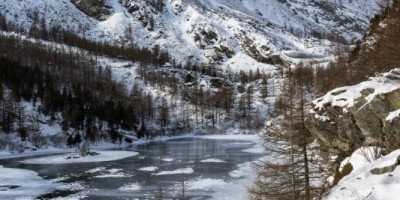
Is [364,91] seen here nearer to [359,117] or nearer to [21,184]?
[359,117]

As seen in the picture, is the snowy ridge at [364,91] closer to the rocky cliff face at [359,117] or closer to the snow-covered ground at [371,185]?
the rocky cliff face at [359,117]

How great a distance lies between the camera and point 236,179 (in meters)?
55.0

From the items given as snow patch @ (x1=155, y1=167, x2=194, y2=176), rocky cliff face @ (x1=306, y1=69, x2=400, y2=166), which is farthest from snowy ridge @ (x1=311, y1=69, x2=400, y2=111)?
snow patch @ (x1=155, y1=167, x2=194, y2=176)

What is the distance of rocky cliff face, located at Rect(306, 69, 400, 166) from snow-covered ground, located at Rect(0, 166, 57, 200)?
36639mm

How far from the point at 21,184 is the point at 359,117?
48.9 m

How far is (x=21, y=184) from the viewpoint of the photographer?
56094 millimetres

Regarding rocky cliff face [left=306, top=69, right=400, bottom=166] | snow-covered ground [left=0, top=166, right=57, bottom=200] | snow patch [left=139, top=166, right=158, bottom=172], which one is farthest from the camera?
snow patch [left=139, top=166, right=158, bottom=172]

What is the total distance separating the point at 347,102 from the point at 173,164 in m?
56.8

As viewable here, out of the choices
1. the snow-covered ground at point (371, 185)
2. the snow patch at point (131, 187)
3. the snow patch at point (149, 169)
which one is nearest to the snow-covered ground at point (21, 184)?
the snow patch at point (131, 187)

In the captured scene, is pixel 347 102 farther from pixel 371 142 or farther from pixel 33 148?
pixel 33 148

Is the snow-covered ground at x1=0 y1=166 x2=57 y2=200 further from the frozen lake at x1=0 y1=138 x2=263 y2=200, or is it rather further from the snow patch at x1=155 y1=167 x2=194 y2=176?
the snow patch at x1=155 y1=167 x2=194 y2=176

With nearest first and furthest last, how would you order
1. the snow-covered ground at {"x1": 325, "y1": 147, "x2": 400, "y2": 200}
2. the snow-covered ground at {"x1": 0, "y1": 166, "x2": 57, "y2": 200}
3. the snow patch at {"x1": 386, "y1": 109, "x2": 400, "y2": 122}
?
1. the snow-covered ground at {"x1": 325, "y1": 147, "x2": 400, "y2": 200}
2. the snow patch at {"x1": 386, "y1": 109, "x2": 400, "y2": 122}
3. the snow-covered ground at {"x1": 0, "y1": 166, "x2": 57, "y2": 200}

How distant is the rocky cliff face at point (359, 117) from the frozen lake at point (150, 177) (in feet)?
76.5

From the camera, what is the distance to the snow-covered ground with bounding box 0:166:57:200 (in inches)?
1938
